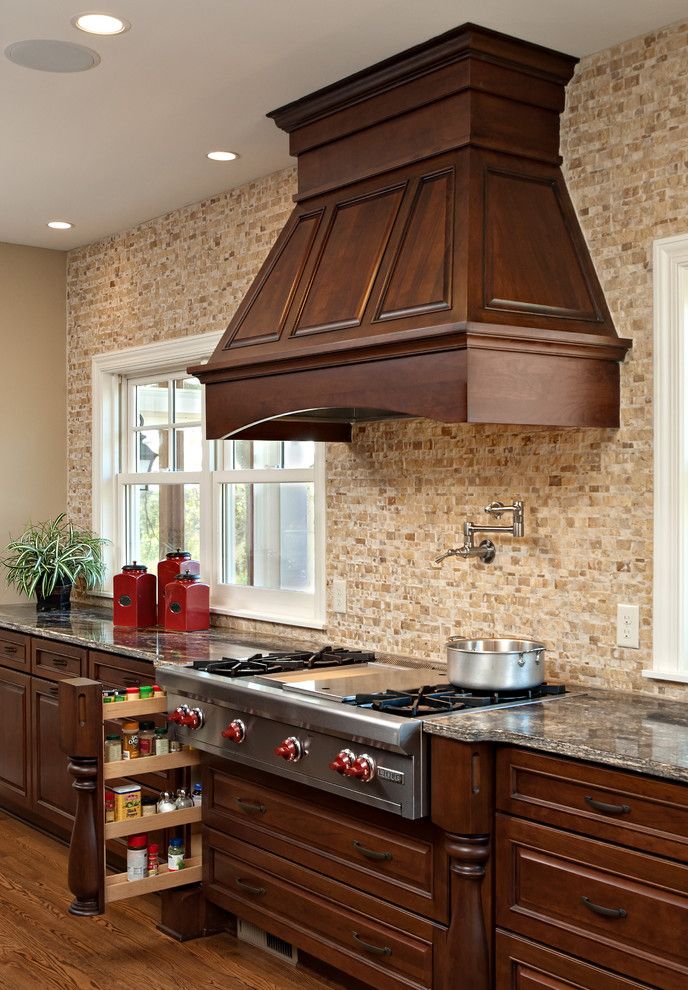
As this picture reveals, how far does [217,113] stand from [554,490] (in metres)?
1.77

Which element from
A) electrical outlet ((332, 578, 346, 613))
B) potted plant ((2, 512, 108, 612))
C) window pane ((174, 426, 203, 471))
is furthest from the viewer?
potted plant ((2, 512, 108, 612))

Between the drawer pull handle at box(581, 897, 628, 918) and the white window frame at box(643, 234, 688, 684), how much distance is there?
77 centimetres

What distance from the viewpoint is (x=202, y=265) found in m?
4.95

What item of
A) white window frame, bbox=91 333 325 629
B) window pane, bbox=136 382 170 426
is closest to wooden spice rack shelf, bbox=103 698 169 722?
white window frame, bbox=91 333 325 629

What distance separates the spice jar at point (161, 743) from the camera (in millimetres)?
3637

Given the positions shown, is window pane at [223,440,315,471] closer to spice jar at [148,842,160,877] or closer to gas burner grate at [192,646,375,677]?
gas burner grate at [192,646,375,677]

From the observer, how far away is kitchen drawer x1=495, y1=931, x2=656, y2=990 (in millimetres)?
2414

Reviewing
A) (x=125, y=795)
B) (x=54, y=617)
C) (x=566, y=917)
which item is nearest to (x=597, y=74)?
(x=566, y=917)

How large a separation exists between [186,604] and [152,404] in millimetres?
1366

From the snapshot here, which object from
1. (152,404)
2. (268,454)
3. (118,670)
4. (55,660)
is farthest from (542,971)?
(152,404)

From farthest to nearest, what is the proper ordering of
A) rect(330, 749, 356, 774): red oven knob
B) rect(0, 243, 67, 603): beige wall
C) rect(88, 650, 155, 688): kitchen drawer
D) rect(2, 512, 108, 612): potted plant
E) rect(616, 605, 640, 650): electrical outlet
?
rect(0, 243, 67, 603): beige wall < rect(2, 512, 108, 612): potted plant < rect(88, 650, 155, 688): kitchen drawer < rect(616, 605, 640, 650): electrical outlet < rect(330, 749, 356, 774): red oven knob

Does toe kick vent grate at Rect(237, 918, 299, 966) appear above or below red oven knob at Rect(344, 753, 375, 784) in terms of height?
below

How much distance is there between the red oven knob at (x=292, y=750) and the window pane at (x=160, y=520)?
2.16 meters

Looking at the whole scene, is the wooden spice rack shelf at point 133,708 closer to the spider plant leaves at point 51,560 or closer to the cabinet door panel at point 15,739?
the cabinet door panel at point 15,739
